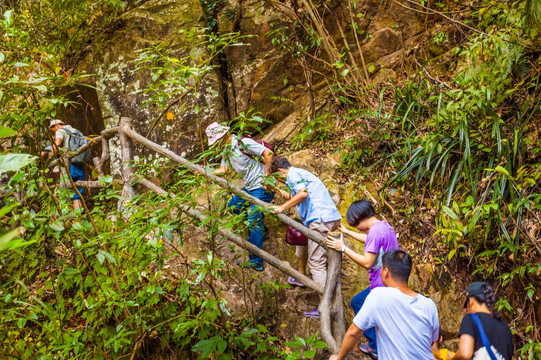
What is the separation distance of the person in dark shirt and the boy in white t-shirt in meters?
0.40

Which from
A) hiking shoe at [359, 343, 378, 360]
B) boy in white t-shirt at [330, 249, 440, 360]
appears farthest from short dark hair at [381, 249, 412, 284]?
hiking shoe at [359, 343, 378, 360]

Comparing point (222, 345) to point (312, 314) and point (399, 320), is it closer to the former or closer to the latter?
point (312, 314)

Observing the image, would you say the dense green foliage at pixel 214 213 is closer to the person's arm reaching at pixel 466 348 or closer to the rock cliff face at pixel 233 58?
the person's arm reaching at pixel 466 348

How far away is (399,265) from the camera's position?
2.09 meters

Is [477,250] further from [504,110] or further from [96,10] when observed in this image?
[96,10]

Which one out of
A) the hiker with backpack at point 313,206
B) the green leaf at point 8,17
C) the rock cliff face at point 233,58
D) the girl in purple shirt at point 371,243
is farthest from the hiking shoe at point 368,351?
the rock cliff face at point 233,58

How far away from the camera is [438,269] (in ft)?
12.0

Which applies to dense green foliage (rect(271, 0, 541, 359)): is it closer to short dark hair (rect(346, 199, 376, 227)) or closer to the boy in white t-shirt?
short dark hair (rect(346, 199, 376, 227))

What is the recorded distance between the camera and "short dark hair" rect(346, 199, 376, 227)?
291 centimetres

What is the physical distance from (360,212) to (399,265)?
0.85 metres

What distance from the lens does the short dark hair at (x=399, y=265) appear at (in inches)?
82.0

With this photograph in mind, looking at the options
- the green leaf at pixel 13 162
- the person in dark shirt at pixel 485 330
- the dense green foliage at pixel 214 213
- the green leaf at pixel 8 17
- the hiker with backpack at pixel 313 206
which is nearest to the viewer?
the green leaf at pixel 13 162

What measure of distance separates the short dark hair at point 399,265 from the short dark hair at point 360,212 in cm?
76

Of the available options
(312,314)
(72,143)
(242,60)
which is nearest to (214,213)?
(312,314)
